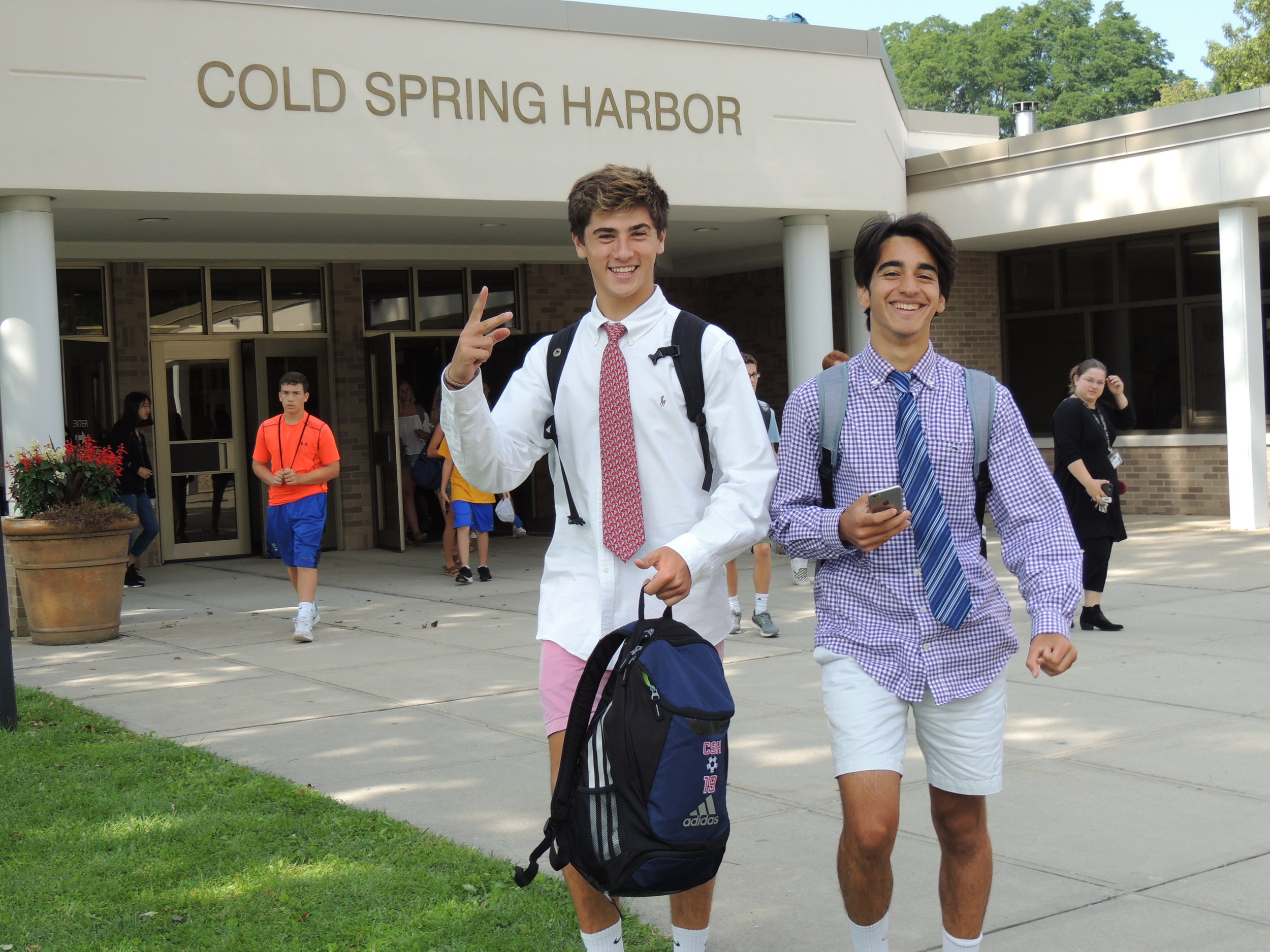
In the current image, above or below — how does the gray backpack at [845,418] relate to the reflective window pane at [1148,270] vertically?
below

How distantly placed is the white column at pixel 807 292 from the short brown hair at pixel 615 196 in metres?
10.8

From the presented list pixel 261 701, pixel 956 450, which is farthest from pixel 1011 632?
pixel 261 701

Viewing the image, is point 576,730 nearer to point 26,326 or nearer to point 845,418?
point 845,418

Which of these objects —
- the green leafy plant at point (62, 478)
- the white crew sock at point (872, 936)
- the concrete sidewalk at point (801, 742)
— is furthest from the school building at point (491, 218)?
the white crew sock at point (872, 936)

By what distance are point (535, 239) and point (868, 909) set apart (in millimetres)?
13801

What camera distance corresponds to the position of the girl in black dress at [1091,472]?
8.51m

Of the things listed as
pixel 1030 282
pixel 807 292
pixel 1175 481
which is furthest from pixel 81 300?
pixel 1175 481

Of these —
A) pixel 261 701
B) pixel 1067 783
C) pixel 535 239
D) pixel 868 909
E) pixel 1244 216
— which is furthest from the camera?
pixel 535 239

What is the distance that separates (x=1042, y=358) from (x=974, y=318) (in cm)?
104

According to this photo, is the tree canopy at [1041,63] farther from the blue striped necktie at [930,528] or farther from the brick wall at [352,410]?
the blue striped necktie at [930,528]

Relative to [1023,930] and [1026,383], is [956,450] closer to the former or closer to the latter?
[1023,930]

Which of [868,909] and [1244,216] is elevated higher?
[1244,216]

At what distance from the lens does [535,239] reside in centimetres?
1617

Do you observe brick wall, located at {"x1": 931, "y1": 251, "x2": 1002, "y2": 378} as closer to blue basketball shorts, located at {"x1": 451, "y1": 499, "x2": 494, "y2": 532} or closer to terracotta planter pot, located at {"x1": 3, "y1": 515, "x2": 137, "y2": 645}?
blue basketball shorts, located at {"x1": 451, "y1": 499, "x2": 494, "y2": 532}
